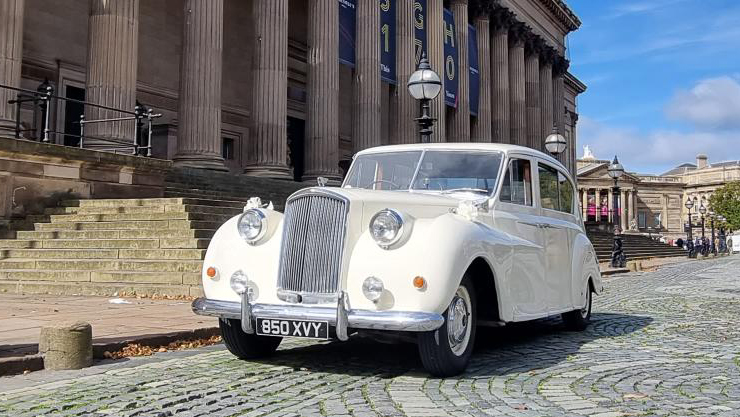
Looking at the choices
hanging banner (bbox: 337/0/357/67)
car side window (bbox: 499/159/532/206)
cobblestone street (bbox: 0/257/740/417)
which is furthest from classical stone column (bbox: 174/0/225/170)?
car side window (bbox: 499/159/532/206)

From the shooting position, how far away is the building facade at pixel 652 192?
110 metres

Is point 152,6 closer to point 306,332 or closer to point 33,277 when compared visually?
point 33,277

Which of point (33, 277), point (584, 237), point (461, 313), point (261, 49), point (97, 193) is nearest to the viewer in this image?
point (461, 313)

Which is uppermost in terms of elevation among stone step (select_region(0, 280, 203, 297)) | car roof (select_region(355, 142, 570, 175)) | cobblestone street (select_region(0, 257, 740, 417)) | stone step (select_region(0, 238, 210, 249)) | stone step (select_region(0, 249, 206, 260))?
car roof (select_region(355, 142, 570, 175))

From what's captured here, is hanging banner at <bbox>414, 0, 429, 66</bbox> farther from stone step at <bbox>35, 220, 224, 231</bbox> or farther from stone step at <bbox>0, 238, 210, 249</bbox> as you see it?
stone step at <bbox>0, 238, 210, 249</bbox>

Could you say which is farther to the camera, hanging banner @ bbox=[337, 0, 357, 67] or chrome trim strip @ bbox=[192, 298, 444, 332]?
hanging banner @ bbox=[337, 0, 357, 67]

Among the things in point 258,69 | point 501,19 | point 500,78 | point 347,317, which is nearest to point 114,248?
point 347,317

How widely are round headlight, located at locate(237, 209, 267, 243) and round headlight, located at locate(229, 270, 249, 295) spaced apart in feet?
0.98

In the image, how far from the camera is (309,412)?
445 centimetres

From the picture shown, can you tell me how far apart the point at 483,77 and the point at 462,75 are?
3.41 m

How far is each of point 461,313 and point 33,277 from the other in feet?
29.7

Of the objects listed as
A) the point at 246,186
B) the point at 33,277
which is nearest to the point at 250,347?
the point at 33,277

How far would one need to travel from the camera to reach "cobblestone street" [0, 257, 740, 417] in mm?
4586

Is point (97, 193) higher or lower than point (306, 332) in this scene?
higher
